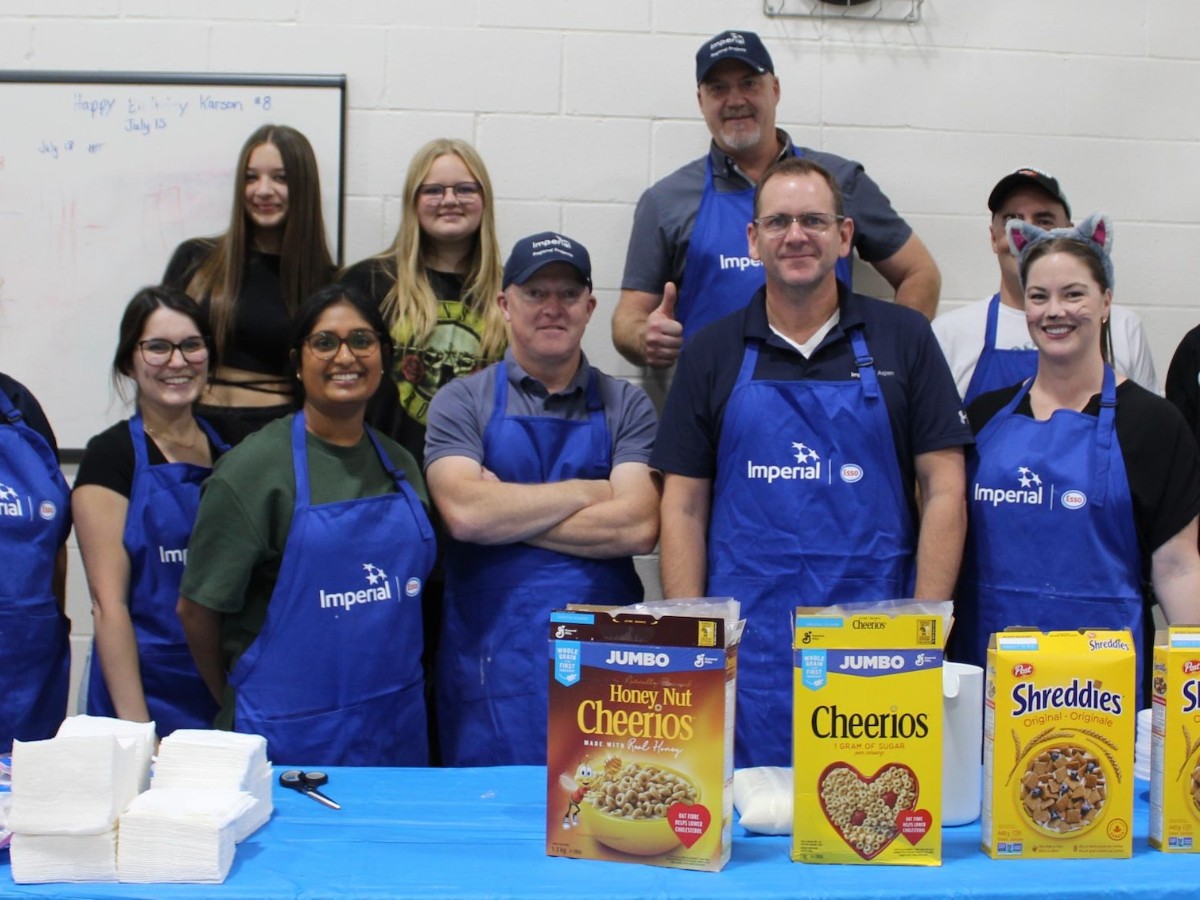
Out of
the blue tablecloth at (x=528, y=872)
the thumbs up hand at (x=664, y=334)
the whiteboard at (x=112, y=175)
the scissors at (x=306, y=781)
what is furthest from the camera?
the whiteboard at (x=112, y=175)

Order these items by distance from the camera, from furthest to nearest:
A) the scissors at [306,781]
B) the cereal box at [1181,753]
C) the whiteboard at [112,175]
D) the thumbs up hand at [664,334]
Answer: the whiteboard at [112,175]
the thumbs up hand at [664,334]
the scissors at [306,781]
the cereal box at [1181,753]

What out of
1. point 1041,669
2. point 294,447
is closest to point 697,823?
point 1041,669

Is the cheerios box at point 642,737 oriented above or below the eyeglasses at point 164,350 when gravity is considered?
below

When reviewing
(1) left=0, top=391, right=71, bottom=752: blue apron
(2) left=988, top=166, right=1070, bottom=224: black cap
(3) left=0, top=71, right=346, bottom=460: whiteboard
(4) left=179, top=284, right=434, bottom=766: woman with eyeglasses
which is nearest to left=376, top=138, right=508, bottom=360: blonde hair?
(3) left=0, top=71, right=346, bottom=460: whiteboard

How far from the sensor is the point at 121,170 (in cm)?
282

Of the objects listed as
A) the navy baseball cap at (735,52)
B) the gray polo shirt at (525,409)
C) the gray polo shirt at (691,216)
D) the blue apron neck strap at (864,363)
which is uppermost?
the navy baseball cap at (735,52)

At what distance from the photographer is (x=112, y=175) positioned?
282cm

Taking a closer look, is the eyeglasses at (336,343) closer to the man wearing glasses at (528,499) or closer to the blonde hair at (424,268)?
the man wearing glasses at (528,499)

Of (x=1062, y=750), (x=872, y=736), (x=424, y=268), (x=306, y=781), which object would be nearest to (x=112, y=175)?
(x=424, y=268)

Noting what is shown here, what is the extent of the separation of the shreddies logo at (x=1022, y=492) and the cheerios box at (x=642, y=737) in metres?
0.88

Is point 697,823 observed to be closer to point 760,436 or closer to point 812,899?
point 812,899

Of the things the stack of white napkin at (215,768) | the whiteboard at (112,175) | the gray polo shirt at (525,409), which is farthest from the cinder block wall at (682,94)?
the stack of white napkin at (215,768)

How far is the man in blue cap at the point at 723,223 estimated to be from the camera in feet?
8.52

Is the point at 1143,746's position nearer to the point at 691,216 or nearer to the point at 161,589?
the point at 691,216
